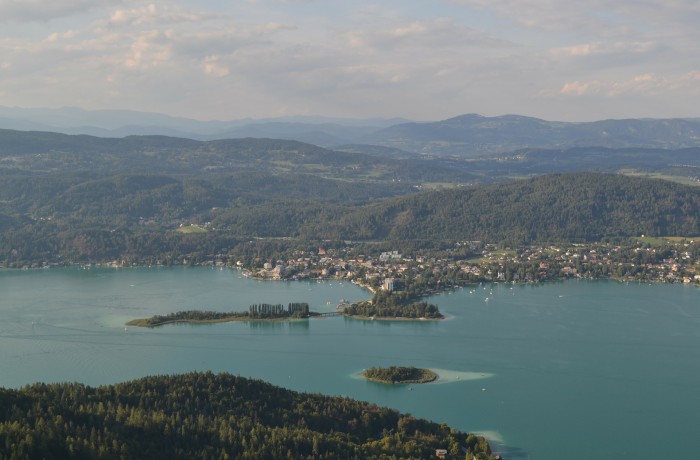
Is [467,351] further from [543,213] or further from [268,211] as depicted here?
[268,211]

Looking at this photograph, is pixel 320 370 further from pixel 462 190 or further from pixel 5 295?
pixel 462 190

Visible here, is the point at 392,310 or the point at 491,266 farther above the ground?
the point at 491,266

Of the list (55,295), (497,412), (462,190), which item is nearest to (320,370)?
(497,412)

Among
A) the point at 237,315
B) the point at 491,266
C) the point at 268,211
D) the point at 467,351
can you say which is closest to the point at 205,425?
the point at 467,351

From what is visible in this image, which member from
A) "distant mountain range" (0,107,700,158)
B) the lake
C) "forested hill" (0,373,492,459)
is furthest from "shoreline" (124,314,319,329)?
"distant mountain range" (0,107,700,158)

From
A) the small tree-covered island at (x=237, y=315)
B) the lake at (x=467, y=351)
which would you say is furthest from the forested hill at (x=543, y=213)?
the small tree-covered island at (x=237, y=315)

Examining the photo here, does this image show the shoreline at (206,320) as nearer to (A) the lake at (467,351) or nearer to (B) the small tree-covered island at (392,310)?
(A) the lake at (467,351)
